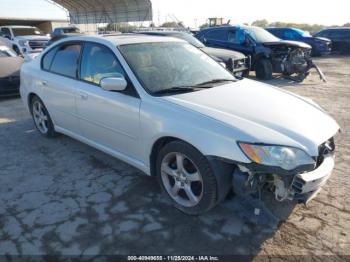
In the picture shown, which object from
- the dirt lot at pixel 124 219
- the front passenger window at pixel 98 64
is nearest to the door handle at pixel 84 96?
the front passenger window at pixel 98 64

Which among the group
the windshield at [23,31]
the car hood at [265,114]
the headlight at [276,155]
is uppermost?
the windshield at [23,31]

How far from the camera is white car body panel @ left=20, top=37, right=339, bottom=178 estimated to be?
2762mm

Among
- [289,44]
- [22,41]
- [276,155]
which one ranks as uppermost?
[22,41]

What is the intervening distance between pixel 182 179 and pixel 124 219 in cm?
67

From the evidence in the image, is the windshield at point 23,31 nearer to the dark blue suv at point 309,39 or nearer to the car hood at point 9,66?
the car hood at point 9,66

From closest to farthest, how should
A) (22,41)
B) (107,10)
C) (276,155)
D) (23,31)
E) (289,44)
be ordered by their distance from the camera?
(276,155)
(289,44)
(22,41)
(23,31)
(107,10)

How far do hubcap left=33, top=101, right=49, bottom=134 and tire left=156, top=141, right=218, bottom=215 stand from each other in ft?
9.03

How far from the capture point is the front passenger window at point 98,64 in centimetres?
373

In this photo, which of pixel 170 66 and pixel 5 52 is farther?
pixel 5 52

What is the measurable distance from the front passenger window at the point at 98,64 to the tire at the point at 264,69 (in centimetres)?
786

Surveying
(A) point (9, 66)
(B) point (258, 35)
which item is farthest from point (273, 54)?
(A) point (9, 66)

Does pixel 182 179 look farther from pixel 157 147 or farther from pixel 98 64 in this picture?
pixel 98 64

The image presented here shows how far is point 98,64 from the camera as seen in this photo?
3994 mm

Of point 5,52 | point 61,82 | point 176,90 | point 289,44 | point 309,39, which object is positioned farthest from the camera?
point 309,39
